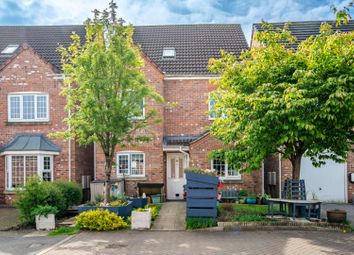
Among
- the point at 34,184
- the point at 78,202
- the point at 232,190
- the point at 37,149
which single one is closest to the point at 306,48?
the point at 232,190

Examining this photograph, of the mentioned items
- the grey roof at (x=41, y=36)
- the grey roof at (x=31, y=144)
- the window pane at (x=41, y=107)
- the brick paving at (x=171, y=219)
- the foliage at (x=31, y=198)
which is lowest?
the brick paving at (x=171, y=219)

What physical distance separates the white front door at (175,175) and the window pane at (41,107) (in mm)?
7108

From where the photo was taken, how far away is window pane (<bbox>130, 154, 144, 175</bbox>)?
21.1 m

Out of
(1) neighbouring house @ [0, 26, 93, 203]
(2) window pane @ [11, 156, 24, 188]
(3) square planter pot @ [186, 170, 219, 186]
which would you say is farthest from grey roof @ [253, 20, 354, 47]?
(2) window pane @ [11, 156, 24, 188]

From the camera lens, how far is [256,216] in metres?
13.4

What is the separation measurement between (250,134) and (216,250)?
4.12 m

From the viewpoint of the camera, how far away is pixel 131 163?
833 inches

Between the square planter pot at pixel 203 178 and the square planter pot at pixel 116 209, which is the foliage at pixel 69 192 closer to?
the square planter pot at pixel 116 209

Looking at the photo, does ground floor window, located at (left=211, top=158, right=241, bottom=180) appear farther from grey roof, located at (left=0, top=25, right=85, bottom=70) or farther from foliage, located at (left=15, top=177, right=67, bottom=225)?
grey roof, located at (left=0, top=25, right=85, bottom=70)

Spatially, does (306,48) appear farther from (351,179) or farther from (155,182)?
(155,182)

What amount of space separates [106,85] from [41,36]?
50.7 feet

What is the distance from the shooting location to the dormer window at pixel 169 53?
24.0m

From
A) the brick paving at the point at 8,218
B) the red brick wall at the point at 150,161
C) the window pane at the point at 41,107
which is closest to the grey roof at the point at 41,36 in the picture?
the window pane at the point at 41,107

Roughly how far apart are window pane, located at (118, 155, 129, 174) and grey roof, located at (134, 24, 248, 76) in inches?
206
